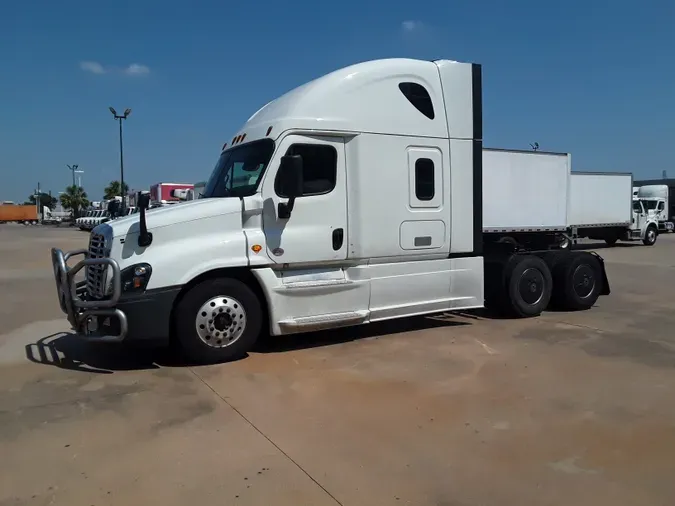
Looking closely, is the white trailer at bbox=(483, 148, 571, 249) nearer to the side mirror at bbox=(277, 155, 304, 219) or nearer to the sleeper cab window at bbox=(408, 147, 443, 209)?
the sleeper cab window at bbox=(408, 147, 443, 209)

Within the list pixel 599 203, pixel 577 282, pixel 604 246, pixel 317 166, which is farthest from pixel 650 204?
pixel 317 166

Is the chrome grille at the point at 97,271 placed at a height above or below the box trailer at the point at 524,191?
below

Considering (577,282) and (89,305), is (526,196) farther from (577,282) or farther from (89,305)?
(89,305)

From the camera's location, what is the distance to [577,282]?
31.2 ft

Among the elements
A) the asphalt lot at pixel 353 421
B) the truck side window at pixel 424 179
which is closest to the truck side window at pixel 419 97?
the truck side window at pixel 424 179

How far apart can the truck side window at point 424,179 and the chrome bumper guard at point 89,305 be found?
12.8ft

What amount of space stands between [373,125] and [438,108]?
109 centimetres

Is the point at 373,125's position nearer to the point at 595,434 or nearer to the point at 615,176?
the point at 595,434

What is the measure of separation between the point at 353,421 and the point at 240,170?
360 cm

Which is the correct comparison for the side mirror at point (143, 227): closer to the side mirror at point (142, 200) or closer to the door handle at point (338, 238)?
the side mirror at point (142, 200)

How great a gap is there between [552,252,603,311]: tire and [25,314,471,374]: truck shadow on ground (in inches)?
80.2

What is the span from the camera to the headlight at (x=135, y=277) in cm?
584

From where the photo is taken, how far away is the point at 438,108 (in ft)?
25.0

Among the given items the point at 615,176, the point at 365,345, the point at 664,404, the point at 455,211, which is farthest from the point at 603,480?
the point at 615,176
